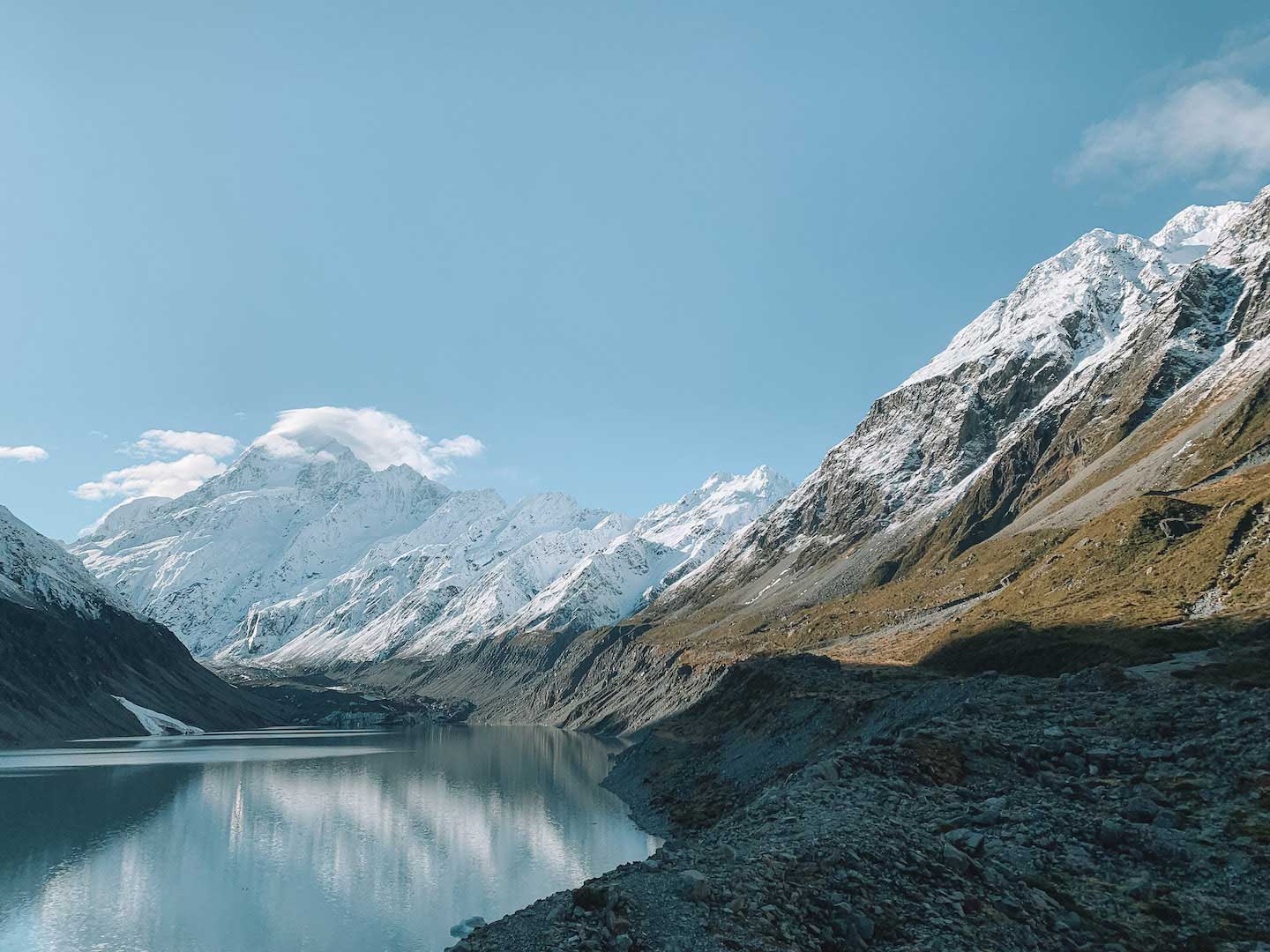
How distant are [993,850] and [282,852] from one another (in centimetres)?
6646

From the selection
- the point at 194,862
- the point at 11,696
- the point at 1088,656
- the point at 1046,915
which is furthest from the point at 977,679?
the point at 11,696

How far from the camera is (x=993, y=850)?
28.4 metres

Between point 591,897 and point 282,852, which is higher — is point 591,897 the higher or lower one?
the higher one

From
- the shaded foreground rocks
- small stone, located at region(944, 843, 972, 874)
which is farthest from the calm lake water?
small stone, located at region(944, 843, 972, 874)

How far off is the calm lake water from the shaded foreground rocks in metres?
25.4

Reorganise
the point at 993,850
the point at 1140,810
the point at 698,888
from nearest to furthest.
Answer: the point at 698,888 < the point at 993,850 < the point at 1140,810

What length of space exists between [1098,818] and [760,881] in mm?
14485

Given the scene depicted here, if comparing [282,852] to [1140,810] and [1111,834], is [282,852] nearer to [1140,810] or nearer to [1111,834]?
[1111,834]

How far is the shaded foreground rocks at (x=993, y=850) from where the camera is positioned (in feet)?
76.3

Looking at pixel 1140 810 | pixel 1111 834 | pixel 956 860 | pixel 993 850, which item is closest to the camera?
pixel 956 860

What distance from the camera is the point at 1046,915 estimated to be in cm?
2439

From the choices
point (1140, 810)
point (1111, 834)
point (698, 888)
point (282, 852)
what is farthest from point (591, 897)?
point (282, 852)

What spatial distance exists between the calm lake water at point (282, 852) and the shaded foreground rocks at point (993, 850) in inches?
1000

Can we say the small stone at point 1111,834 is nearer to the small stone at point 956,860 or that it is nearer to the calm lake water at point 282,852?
the small stone at point 956,860
